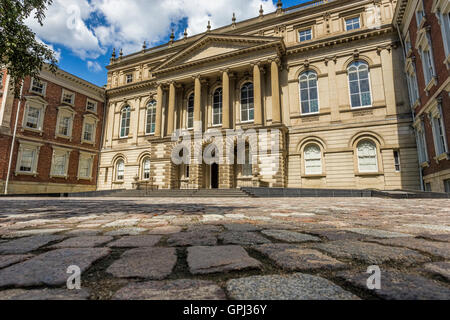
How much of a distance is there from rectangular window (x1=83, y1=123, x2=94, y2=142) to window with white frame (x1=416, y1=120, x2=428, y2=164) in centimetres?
2846

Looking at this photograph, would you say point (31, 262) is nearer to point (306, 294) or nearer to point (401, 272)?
point (306, 294)

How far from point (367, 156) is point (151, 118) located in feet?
64.6

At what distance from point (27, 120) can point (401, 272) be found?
27875 mm

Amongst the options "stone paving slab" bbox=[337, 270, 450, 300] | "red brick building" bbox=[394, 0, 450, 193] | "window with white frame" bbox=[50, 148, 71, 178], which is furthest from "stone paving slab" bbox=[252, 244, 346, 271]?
"window with white frame" bbox=[50, 148, 71, 178]

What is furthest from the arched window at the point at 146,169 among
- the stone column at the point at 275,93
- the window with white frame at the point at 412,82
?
the window with white frame at the point at 412,82

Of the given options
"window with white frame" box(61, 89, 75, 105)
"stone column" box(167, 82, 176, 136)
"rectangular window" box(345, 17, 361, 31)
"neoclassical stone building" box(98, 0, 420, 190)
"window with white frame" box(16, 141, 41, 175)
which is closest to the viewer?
"neoclassical stone building" box(98, 0, 420, 190)

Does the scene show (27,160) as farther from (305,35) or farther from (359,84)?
(359,84)

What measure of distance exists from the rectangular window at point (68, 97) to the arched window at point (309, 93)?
876 inches

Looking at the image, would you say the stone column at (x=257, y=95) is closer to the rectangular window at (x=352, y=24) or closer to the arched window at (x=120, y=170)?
the rectangular window at (x=352, y=24)

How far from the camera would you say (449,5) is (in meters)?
10.4

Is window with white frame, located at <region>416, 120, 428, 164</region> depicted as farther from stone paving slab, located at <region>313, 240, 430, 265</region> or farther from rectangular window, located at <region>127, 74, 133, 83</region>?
rectangular window, located at <region>127, 74, 133, 83</region>

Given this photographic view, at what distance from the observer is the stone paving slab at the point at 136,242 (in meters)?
1.79

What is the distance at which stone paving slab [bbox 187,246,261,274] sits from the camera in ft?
4.04
